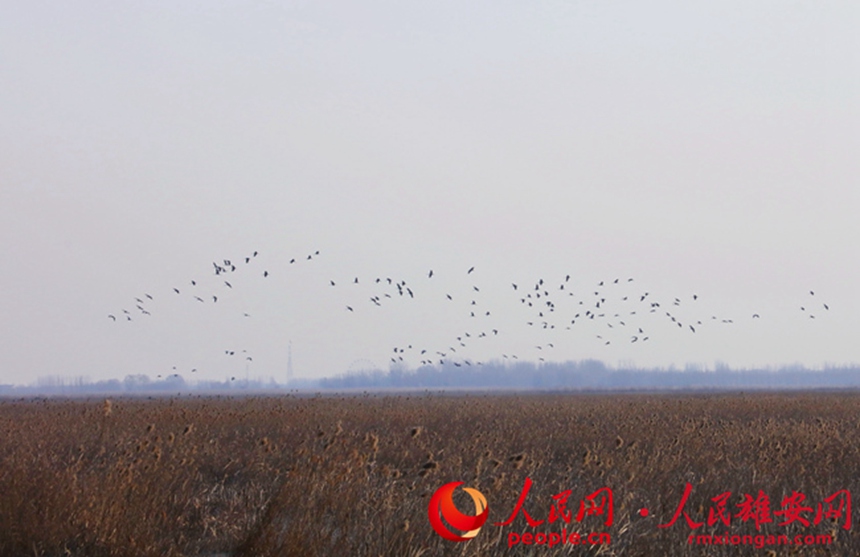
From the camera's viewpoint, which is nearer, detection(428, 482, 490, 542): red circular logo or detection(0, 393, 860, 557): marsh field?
detection(0, 393, 860, 557): marsh field

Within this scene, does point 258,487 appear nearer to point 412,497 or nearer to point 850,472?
point 412,497

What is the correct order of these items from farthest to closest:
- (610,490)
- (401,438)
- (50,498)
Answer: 1. (401,438)
2. (610,490)
3. (50,498)

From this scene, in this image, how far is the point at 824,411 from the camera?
1047 inches

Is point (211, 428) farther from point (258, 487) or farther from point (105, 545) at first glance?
point (105, 545)

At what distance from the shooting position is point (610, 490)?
880 cm

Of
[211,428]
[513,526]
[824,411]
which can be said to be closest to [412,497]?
[513,526]

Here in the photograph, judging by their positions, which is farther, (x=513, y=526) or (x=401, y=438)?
(x=401, y=438)

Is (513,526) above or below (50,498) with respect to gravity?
below

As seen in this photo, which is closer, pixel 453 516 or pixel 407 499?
pixel 453 516

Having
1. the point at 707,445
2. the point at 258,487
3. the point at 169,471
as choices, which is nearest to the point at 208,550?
the point at 169,471

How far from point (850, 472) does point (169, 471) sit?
8.75 m

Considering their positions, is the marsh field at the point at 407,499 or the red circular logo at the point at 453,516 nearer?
the marsh field at the point at 407,499

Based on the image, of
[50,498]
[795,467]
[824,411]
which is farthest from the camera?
[824,411]

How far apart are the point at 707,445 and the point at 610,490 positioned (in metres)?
5.74
